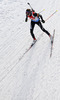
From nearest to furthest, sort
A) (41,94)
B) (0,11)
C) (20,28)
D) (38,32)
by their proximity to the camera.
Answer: (41,94) < (38,32) < (20,28) < (0,11)

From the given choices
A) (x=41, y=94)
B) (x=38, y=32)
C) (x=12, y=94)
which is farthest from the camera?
(x=38, y=32)

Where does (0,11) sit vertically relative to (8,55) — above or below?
above

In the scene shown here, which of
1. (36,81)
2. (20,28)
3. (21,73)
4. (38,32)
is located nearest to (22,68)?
(21,73)

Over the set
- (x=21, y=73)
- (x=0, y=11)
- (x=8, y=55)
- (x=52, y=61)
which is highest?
(x=0, y=11)

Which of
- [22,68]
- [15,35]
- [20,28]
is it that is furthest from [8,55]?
[20,28]

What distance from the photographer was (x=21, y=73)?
20.3ft

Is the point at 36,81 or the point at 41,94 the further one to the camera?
the point at 36,81

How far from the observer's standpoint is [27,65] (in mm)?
6496

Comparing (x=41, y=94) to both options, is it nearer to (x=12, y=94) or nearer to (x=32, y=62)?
(x=12, y=94)

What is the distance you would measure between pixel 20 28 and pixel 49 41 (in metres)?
3.09

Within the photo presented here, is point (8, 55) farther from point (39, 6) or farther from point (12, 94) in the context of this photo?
point (39, 6)

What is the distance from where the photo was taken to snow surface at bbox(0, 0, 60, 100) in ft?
17.2

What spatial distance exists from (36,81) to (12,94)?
3.67ft

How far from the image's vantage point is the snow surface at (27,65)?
5242 millimetres
